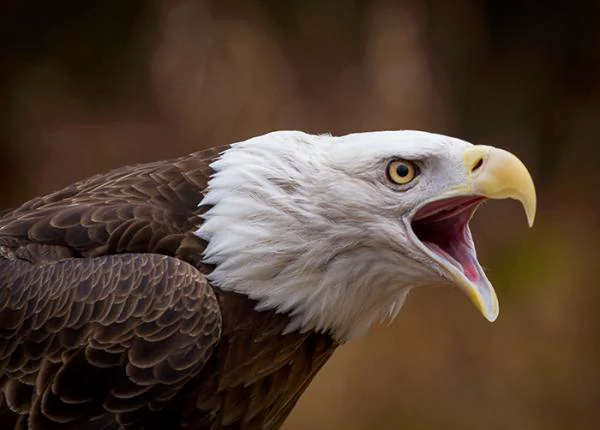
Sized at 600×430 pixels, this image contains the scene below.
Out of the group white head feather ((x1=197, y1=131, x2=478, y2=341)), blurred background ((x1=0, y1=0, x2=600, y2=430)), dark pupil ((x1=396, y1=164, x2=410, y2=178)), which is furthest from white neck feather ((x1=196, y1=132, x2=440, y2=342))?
blurred background ((x1=0, y1=0, x2=600, y2=430))

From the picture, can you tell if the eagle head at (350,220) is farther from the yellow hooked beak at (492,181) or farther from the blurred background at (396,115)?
the blurred background at (396,115)

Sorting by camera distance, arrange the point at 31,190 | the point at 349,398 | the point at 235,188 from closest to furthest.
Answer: the point at 235,188
the point at 349,398
the point at 31,190

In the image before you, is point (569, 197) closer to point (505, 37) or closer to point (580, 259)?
point (580, 259)

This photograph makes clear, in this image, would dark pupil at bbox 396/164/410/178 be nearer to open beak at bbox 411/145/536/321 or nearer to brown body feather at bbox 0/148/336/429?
open beak at bbox 411/145/536/321

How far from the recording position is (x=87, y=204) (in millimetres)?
3408

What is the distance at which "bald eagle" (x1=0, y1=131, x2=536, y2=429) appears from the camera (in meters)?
3.17

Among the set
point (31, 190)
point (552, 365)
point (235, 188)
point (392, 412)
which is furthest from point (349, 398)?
point (235, 188)

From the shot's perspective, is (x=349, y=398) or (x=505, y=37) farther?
(x=505, y=37)

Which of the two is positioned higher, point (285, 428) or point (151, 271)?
point (151, 271)

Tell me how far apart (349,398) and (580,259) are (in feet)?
6.09

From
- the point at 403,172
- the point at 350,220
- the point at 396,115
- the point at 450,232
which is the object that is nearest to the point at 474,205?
the point at 450,232

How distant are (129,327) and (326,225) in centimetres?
63

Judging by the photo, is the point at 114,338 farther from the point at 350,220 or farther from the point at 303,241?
the point at 350,220

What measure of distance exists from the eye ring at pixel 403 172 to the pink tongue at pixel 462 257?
0.19 meters
